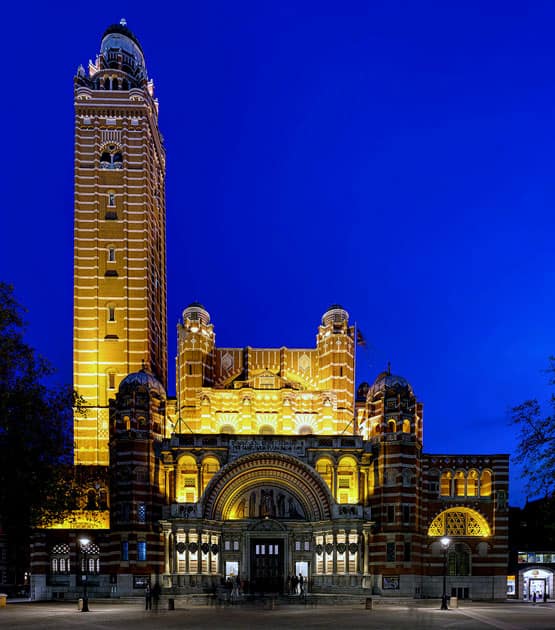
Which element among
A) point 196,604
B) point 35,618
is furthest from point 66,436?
point 196,604

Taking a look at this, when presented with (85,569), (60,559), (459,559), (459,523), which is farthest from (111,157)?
(459,559)

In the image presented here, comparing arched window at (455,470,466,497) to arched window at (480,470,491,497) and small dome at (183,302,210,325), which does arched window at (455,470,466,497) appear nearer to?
arched window at (480,470,491,497)

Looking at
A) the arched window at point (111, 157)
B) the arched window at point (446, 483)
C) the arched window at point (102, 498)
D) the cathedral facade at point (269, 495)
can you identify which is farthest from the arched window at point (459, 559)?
the arched window at point (111, 157)

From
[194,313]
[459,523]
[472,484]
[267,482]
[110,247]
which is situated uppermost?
[110,247]

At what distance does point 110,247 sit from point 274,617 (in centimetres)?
5022

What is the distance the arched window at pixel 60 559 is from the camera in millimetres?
65562

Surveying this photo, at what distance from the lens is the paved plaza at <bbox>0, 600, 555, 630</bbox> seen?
124ft

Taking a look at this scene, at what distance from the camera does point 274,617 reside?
43.9 meters

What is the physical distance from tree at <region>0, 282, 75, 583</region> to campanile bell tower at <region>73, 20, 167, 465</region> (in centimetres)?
3965

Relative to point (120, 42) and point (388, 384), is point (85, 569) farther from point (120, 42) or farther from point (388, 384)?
point (120, 42)

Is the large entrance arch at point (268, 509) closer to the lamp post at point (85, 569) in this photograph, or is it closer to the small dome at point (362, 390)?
the lamp post at point (85, 569)

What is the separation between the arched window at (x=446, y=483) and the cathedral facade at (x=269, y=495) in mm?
128

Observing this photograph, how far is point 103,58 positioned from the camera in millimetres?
92188

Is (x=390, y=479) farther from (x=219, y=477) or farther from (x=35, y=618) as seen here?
(x=35, y=618)
